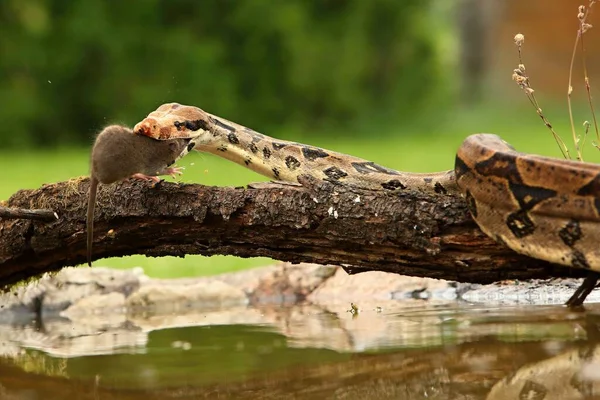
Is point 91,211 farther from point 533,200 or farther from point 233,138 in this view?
point 533,200

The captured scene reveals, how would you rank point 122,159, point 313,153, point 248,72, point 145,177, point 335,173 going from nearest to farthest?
point 122,159
point 145,177
point 335,173
point 313,153
point 248,72

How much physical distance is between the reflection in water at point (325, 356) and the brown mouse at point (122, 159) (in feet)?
2.90

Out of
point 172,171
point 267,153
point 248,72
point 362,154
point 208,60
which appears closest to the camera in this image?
point 172,171

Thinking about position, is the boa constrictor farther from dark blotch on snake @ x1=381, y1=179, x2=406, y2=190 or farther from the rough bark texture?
dark blotch on snake @ x1=381, y1=179, x2=406, y2=190

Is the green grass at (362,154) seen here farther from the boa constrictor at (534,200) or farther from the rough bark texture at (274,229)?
the boa constrictor at (534,200)

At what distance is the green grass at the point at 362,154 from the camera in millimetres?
11125

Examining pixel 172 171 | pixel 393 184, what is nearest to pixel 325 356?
pixel 393 184

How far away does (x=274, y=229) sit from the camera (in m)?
6.22

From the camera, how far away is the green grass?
438 inches

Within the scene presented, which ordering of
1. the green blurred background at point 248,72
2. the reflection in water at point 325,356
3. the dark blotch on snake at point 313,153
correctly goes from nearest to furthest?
the reflection in water at point 325,356 → the dark blotch on snake at point 313,153 → the green blurred background at point 248,72

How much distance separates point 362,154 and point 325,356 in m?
14.9

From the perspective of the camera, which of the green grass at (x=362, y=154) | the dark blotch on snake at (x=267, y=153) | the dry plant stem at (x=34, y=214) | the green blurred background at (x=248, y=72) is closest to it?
the dry plant stem at (x=34, y=214)

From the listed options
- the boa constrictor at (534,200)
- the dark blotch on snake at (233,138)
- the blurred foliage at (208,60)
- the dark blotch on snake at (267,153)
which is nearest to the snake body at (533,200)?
the boa constrictor at (534,200)

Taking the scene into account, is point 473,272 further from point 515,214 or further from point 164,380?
point 164,380
